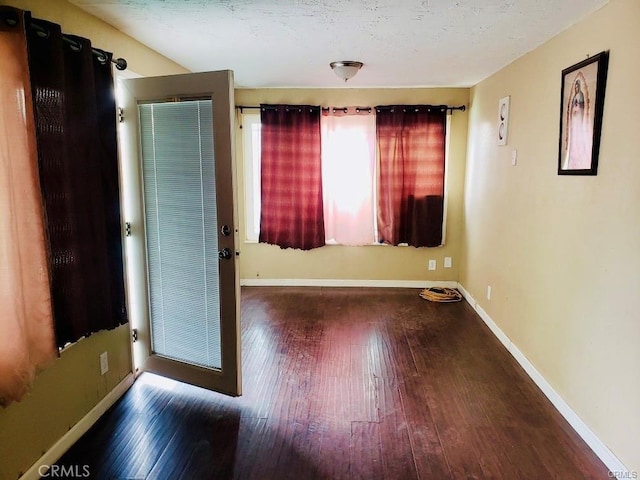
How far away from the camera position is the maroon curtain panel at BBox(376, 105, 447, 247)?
15.5ft

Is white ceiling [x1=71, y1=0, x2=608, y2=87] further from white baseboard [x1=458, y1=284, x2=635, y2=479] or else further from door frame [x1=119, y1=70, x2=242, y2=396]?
white baseboard [x1=458, y1=284, x2=635, y2=479]

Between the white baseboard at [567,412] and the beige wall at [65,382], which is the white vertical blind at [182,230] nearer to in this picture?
the beige wall at [65,382]

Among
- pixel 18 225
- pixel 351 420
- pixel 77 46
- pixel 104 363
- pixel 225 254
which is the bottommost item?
pixel 351 420

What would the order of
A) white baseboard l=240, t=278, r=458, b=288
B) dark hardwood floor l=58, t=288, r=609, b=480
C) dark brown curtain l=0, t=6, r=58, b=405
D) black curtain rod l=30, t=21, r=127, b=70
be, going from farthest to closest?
white baseboard l=240, t=278, r=458, b=288
dark hardwood floor l=58, t=288, r=609, b=480
black curtain rod l=30, t=21, r=127, b=70
dark brown curtain l=0, t=6, r=58, b=405

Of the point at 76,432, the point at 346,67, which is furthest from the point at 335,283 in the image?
the point at 76,432

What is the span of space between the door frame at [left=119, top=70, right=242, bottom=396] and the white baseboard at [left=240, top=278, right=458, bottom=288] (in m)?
2.33

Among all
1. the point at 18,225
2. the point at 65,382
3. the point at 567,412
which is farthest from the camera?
the point at 567,412

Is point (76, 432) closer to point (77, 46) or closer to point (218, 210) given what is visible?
point (218, 210)

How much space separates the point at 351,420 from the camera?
8.22ft

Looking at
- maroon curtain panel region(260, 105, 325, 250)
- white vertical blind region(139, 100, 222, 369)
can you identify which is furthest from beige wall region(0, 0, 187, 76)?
maroon curtain panel region(260, 105, 325, 250)

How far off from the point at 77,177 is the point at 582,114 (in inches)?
104

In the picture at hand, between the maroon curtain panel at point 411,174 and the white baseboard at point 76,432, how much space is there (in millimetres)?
3136

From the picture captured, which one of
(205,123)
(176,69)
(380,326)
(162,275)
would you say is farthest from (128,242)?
(380,326)

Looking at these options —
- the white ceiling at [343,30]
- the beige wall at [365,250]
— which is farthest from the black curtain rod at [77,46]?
the beige wall at [365,250]
